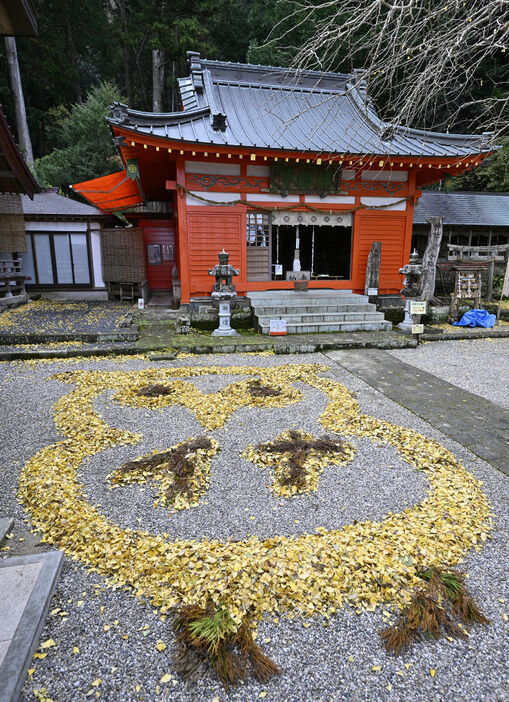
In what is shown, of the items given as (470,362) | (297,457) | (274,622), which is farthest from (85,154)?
(274,622)

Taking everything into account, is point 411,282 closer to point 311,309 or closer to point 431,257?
point 431,257

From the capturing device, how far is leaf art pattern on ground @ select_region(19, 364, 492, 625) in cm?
214

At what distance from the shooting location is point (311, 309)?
8938 millimetres

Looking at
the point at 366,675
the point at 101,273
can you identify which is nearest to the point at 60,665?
the point at 366,675

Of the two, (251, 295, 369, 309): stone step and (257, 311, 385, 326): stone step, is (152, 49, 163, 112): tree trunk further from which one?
(257, 311, 385, 326): stone step

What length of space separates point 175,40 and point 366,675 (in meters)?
23.9

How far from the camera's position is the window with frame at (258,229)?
9484 mm

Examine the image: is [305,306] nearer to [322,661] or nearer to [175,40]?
[322,661]

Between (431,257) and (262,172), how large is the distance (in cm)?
483

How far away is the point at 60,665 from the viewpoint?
1785mm

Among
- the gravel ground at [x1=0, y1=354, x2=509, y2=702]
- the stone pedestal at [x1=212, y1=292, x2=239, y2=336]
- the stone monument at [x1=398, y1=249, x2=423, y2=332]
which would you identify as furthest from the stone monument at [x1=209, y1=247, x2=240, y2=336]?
the gravel ground at [x1=0, y1=354, x2=509, y2=702]

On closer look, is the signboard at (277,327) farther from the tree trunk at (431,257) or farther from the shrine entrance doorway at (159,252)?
the shrine entrance doorway at (159,252)

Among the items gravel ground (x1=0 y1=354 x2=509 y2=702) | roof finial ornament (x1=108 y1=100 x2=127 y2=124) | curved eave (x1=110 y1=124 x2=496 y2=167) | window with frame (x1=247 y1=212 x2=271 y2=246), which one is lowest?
gravel ground (x1=0 y1=354 x2=509 y2=702)

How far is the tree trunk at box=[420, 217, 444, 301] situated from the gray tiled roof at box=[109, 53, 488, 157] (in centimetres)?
169
